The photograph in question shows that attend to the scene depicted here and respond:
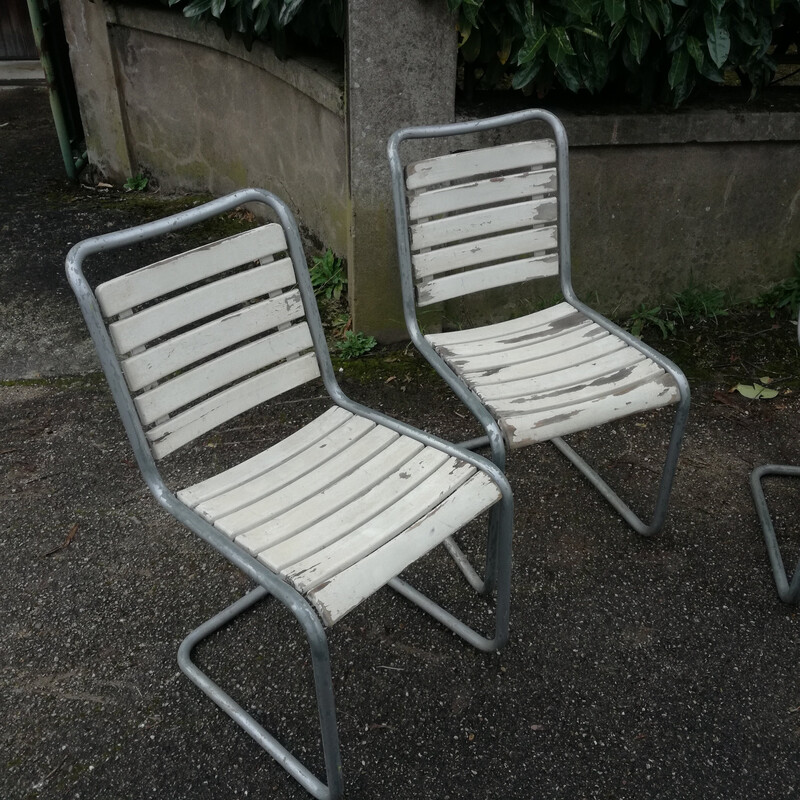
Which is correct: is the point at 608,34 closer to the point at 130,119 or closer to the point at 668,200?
the point at 668,200

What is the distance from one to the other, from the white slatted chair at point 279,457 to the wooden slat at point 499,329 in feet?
1.39

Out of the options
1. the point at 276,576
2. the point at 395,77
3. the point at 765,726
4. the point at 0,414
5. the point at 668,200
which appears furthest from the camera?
the point at 668,200

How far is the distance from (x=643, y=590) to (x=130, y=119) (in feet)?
12.4

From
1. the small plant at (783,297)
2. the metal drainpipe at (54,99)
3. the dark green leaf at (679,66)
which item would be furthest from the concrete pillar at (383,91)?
the metal drainpipe at (54,99)

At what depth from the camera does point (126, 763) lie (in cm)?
185

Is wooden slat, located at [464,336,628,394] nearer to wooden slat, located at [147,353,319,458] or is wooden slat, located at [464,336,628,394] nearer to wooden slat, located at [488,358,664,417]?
wooden slat, located at [488,358,664,417]

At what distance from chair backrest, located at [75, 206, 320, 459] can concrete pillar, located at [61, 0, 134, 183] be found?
9.97ft

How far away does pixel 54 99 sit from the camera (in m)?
4.63

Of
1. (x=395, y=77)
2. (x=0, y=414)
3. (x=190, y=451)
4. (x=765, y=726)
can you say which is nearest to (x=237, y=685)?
(x=190, y=451)

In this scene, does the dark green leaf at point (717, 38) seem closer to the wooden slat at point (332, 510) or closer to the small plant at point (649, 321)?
the small plant at point (649, 321)

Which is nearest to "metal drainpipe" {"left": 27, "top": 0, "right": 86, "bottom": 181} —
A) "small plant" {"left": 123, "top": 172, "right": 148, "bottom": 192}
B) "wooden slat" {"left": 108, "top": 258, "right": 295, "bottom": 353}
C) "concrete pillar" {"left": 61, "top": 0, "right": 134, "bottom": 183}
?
"concrete pillar" {"left": 61, "top": 0, "right": 134, "bottom": 183}

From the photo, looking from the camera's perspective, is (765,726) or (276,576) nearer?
(276,576)

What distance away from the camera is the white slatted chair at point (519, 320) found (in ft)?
6.72

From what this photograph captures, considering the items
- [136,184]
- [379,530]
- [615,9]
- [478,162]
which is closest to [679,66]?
[615,9]
